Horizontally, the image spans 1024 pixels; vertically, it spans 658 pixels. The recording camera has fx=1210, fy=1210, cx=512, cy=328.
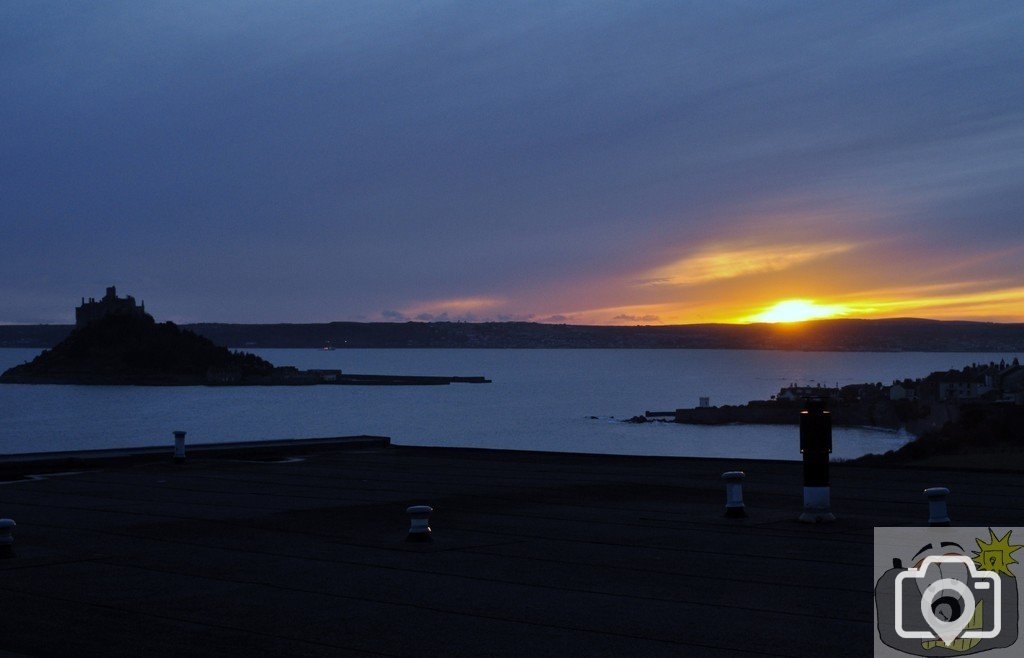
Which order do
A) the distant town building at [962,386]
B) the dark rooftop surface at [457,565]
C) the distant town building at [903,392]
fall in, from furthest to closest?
the distant town building at [903,392]
the distant town building at [962,386]
the dark rooftop surface at [457,565]

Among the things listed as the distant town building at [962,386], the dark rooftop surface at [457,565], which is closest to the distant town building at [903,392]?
the distant town building at [962,386]

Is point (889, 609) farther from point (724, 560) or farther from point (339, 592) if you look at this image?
point (339, 592)

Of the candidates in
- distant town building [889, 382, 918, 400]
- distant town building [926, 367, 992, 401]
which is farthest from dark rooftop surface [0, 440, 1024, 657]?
distant town building [889, 382, 918, 400]

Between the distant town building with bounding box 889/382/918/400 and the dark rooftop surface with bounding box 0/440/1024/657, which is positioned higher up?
the distant town building with bounding box 889/382/918/400

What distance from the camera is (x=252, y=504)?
19250 mm

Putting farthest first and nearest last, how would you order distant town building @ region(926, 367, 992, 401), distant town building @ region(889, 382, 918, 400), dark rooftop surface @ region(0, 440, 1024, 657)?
1. distant town building @ region(889, 382, 918, 400)
2. distant town building @ region(926, 367, 992, 401)
3. dark rooftop surface @ region(0, 440, 1024, 657)

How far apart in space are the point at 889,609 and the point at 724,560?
3.07 metres

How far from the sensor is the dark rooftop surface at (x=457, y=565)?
951 cm

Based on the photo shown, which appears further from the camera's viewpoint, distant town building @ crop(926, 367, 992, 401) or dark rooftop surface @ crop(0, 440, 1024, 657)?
distant town building @ crop(926, 367, 992, 401)

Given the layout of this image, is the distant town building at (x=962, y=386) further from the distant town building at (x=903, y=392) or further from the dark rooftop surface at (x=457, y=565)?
the dark rooftop surface at (x=457, y=565)

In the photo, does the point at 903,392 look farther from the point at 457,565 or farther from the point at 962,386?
the point at 457,565

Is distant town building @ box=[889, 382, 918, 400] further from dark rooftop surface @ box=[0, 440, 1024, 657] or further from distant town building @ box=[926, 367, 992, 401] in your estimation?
dark rooftop surface @ box=[0, 440, 1024, 657]

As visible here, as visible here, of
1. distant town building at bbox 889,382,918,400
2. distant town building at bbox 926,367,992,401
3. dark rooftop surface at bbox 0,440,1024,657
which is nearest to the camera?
dark rooftop surface at bbox 0,440,1024,657

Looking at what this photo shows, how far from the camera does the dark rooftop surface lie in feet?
31.2
